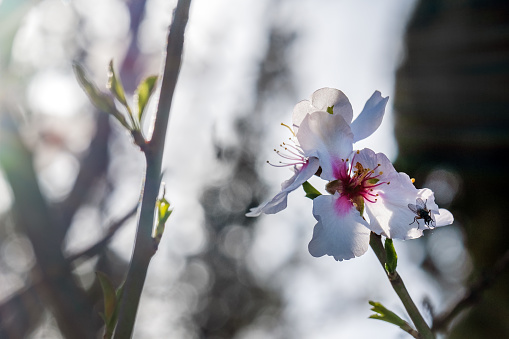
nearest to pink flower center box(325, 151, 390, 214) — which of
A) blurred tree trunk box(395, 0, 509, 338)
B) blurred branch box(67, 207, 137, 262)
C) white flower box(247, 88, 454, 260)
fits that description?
white flower box(247, 88, 454, 260)

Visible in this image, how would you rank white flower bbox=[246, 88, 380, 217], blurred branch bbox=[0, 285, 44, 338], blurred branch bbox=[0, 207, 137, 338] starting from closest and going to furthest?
white flower bbox=[246, 88, 380, 217] < blurred branch bbox=[0, 207, 137, 338] < blurred branch bbox=[0, 285, 44, 338]

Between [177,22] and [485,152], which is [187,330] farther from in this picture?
[177,22]

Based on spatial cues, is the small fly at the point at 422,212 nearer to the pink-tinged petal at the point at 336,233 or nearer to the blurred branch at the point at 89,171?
the pink-tinged petal at the point at 336,233

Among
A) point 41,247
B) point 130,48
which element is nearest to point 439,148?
point 130,48

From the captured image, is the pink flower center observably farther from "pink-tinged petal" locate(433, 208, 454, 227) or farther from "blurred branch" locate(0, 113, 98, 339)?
"blurred branch" locate(0, 113, 98, 339)

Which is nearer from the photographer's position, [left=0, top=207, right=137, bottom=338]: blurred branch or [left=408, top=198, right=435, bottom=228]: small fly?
[left=408, top=198, right=435, bottom=228]: small fly

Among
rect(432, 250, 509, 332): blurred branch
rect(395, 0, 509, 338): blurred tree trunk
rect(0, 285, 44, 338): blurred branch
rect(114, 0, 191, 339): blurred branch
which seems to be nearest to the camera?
rect(114, 0, 191, 339): blurred branch
